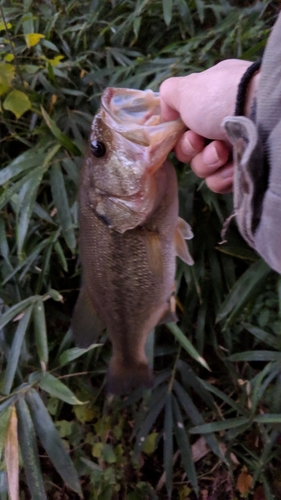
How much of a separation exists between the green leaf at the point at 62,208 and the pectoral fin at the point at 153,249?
1.38ft

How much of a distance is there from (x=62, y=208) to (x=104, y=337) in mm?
517

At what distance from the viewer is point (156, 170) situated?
683mm

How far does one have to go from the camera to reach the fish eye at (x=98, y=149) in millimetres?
700

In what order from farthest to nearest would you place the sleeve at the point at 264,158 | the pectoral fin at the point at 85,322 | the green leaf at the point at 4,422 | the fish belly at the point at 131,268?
the green leaf at the point at 4,422
the pectoral fin at the point at 85,322
the fish belly at the point at 131,268
the sleeve at the point at 264,158

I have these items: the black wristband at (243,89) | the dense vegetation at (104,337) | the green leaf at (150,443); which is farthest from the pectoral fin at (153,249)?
the green leaf at (150,443)

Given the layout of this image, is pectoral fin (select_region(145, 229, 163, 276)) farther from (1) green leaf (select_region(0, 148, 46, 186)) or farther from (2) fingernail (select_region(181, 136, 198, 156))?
(1) green leaf (select_region(0, 148, 46, 186))

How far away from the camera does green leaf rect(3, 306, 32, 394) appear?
1.11m

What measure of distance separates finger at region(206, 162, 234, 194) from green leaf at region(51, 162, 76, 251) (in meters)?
0.50

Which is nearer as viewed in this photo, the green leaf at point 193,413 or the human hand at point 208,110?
the human hand at point 208,110

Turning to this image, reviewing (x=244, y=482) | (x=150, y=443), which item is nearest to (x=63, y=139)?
(x=150, y=443)

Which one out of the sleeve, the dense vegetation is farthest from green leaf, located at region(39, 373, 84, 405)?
the sleeve

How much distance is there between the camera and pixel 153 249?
2.43 feet

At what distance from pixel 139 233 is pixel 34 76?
39.5 inches

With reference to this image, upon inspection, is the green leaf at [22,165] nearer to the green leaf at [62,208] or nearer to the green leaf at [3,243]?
the green leaf at [62,208]
